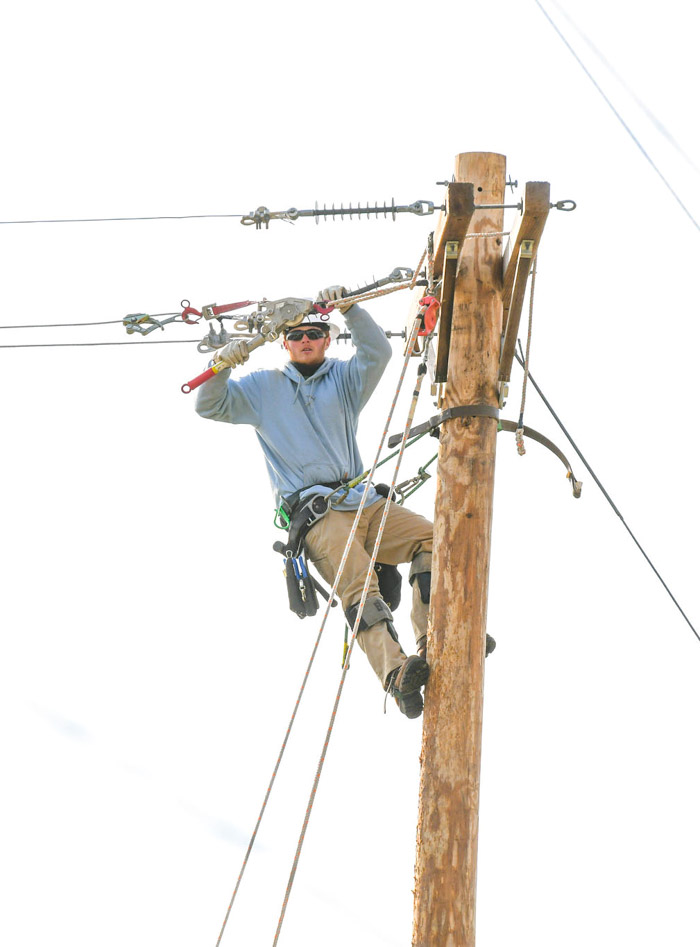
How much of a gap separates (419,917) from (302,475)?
1817 millimetres

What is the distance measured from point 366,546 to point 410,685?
2.83 feet

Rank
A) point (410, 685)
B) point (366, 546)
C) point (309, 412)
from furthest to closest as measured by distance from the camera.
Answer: point (309, 412) → point (366, 546) → point (410, 685)

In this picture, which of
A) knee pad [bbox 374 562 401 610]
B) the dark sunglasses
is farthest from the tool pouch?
the dark sunglasses

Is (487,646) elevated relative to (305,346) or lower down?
lower down

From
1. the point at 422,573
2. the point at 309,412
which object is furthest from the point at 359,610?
the point at 309,412

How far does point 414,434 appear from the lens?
18.2 feet

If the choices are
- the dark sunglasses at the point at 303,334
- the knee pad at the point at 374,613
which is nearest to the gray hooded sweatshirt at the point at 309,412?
the dark sunglasses at the point at 303,334

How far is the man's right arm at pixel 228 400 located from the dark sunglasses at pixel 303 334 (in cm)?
25

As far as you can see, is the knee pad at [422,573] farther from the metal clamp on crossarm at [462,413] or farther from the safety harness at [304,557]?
the metal clamp on crossarm at [462,413]

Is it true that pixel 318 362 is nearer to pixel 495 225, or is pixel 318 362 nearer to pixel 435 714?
pixel 495 225

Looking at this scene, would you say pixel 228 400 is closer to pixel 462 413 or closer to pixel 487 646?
pixel 462 413

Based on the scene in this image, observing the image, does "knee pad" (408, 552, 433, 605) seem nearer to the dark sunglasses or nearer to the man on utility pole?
the man on utility pole

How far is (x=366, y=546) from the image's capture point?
5.81 metres

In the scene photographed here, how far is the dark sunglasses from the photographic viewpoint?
19.8 ft
